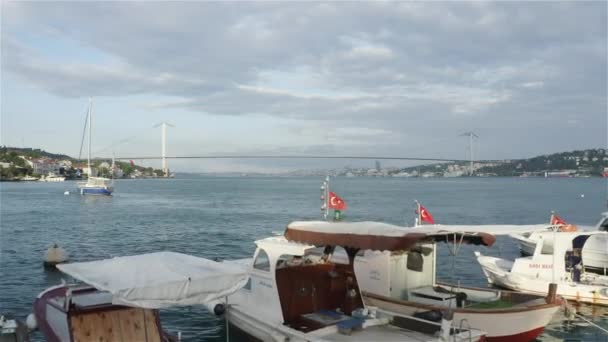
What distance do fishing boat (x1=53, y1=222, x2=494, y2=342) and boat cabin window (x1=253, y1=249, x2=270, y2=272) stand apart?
0.08ft

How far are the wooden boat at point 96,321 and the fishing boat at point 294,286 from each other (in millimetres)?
635

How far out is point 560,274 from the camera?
16672 mm

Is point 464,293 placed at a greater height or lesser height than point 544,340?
greater

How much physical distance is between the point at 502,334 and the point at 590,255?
35.9 ft

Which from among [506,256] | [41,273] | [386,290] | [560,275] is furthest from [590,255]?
[41,273]

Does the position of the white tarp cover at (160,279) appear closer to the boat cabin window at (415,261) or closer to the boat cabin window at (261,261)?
the boat cabin window at (261,261)

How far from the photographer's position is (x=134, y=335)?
7.84 m

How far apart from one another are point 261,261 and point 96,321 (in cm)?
433

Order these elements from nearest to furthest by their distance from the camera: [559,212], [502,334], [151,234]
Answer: [502,334], [151,234], [559,212]

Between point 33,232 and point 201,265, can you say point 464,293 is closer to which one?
point 201,265

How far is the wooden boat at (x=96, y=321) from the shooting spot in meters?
7.58

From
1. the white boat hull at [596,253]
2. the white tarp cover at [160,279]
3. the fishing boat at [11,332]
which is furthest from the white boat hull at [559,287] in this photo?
the fishing boat at [11,332]

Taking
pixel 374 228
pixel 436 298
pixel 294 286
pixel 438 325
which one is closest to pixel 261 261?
pixel 294 286

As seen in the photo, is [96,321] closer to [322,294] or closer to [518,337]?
[322,294]
